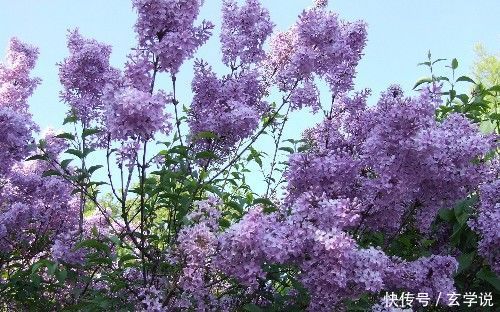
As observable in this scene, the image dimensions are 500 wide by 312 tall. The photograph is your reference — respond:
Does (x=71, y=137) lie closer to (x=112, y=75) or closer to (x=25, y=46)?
(x=112, y=75)

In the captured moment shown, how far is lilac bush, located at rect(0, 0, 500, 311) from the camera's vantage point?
3502 millimetres

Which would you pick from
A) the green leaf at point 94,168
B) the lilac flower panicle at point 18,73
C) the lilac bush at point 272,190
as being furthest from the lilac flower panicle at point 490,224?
the lilac flower panicle at point 18,73

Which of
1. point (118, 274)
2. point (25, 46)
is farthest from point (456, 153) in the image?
point (25, 46)

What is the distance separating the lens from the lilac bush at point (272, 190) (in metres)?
3.50

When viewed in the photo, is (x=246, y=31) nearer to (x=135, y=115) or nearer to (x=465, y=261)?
(x=135, y=115)

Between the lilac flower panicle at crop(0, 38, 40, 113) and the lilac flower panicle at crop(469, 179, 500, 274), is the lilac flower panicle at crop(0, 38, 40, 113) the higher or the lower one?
the higher one

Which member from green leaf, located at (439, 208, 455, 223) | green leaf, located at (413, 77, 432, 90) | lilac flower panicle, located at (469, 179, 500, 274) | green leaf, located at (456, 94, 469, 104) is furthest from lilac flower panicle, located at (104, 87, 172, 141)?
A: green leaf, located at (456, 94, 469, 104)

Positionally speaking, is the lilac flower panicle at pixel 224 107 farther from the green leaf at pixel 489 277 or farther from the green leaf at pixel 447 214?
the green leaf at pixel 489 277

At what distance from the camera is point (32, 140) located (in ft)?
17.6

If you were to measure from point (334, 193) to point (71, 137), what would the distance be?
223cm

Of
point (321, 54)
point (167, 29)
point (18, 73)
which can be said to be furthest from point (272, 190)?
point (18, 73)

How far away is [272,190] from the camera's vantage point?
20.9 feet

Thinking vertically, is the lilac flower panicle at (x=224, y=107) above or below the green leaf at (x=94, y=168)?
above

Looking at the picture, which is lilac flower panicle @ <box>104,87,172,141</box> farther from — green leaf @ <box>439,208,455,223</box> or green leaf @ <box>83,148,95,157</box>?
green leaf @ <box>439,208,455,223</box>
